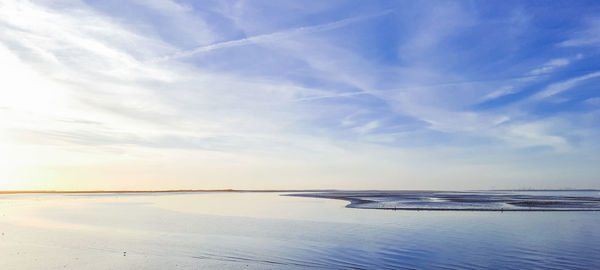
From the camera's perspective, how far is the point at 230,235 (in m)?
33.0

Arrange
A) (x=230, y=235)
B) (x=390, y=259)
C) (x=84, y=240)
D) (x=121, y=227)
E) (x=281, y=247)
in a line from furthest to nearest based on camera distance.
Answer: (x=121, y=227) → (x=230, y=235) → (x=84, y=240) → (x=281, y=247) → (x=390, y=259)

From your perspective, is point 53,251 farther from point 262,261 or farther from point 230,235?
point 262,261

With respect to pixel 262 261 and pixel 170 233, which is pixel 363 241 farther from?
pixel 170 233

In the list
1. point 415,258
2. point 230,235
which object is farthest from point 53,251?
point 415,258

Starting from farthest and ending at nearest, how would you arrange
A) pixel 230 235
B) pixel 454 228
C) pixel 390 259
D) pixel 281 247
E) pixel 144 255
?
pixel 454 228 → pixel 230 235 → pixel 281 247 → pixel 144 255 → pixel 390 259

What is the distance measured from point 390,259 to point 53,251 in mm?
22418

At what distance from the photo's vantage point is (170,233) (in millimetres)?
34844

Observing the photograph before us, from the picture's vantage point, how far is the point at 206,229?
37.6m

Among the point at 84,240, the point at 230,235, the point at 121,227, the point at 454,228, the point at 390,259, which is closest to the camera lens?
the point at 390,259

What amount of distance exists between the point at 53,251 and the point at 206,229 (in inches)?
551

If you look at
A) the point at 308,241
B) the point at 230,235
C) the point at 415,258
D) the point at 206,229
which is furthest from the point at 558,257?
the point at 206,229

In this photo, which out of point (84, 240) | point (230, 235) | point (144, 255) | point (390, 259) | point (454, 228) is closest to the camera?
point (390, 259)

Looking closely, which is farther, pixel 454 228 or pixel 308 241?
pixel 454 228

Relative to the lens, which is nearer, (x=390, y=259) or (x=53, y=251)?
(x=390, y=259)
